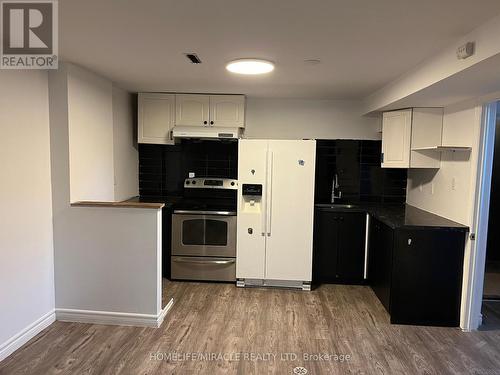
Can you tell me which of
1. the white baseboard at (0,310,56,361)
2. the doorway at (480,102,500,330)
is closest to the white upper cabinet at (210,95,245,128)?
the white baseboard at (0,310,56,361)

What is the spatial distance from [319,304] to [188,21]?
2874 mm

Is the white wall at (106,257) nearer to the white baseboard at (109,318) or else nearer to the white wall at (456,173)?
the white baseboard at (109,318)

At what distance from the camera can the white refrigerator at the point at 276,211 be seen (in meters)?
3.86

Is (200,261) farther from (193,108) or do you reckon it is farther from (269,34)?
(269,34)

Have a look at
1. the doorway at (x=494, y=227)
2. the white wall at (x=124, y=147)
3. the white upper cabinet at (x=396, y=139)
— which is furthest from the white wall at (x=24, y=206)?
the doorway at (x=494, y=227)

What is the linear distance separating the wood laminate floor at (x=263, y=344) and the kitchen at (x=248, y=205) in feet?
0.05

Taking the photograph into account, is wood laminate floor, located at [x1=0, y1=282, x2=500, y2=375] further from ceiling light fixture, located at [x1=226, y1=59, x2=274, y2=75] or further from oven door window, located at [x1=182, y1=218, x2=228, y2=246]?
ceiling light fixture, located at [x1=226, y1=59, x2=274, y2=75]

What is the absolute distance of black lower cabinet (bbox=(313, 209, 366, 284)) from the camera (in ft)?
13.4

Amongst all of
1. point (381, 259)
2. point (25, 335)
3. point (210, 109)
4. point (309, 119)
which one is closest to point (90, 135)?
point (210, 109)

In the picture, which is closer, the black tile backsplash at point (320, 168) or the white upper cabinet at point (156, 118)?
the white upper cabinet at point (156, 118)

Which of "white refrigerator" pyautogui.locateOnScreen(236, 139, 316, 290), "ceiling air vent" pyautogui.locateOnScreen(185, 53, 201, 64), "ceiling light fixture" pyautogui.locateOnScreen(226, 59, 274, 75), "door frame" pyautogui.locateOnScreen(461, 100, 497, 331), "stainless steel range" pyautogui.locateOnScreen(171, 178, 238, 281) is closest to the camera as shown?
"ceiling air vent" pyautogui.locateOnScreen(185, 53, 201, 64)

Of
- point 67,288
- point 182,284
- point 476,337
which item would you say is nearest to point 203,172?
point 182,284

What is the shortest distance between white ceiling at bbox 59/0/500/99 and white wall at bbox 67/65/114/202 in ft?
0.64

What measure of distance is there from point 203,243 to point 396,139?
2.42 m
